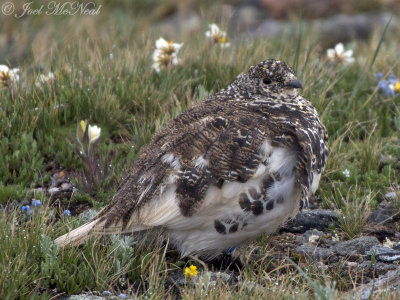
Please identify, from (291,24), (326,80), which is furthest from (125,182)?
(291,24)

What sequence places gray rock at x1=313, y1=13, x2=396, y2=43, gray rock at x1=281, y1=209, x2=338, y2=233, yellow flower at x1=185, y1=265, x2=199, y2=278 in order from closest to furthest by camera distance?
yellow flower at x1=185, y1=265, x2=199, y2=278
gray rock at x1=281, y1=209, x2=338, y2=233
gray rock at x1=313, y1=13, x2=396, y2=43

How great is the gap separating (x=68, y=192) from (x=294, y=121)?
1794mm

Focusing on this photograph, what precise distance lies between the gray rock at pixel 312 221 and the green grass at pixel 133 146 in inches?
4.2

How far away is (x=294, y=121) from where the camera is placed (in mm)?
4020

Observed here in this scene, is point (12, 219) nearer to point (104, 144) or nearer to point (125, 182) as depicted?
point (125, 182)

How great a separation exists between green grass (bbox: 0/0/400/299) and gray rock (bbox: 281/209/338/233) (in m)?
0.11

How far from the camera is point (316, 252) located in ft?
13.8

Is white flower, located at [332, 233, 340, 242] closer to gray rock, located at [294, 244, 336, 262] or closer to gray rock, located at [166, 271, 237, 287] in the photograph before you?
gray rock, located at [294, 244, 336, 262]

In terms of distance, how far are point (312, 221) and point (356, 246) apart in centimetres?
44

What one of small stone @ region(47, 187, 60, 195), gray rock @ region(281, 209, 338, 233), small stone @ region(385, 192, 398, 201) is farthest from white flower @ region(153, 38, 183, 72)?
small stone @ region(385, 192, 398, 201)

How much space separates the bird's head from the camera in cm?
423

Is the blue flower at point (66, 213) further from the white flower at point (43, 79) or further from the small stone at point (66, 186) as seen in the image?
the white flower at point (43, 79)

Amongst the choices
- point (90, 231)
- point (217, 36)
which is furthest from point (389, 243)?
point (217, 36)

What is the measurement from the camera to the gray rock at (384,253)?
406 centimetres
